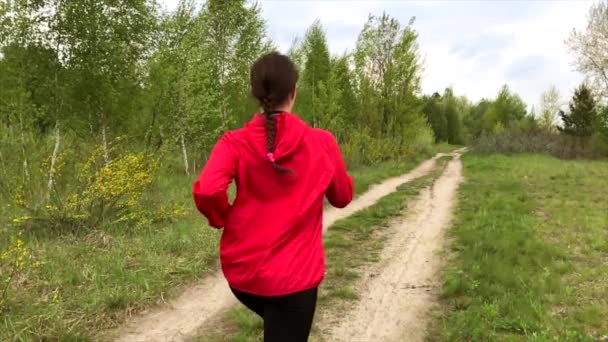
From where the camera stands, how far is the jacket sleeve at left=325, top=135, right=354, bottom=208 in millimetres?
2248

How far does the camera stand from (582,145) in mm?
39312

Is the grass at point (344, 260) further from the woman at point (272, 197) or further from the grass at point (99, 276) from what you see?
the woman at point (272, 197)

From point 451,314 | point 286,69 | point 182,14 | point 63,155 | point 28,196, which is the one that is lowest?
point 451,314

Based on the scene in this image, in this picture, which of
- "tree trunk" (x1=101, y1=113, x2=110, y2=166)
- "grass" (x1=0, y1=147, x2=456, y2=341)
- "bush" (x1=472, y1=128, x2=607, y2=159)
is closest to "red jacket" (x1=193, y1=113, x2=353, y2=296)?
"grass" (x1=0, y1=147, x2=456, y2=341)

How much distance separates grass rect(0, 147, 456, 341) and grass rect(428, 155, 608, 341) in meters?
3.31

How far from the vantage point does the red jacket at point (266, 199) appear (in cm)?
209

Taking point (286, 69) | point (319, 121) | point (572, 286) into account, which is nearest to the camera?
point (286, 69)

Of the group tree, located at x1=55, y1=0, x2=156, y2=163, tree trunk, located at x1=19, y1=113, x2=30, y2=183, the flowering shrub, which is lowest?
the flowering shrub

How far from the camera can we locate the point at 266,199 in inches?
83.4

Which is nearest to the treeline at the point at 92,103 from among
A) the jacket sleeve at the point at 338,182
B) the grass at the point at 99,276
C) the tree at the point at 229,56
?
the grass at the point at 99,276

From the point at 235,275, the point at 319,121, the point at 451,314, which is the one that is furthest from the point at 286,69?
the point at 319,121

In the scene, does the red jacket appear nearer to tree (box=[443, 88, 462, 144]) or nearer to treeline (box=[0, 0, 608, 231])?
treeline (box=[0, 0, 608, 231])

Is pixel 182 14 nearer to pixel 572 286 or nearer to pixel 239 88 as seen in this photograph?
pixel 239 88

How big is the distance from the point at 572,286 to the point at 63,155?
25.2 ft
